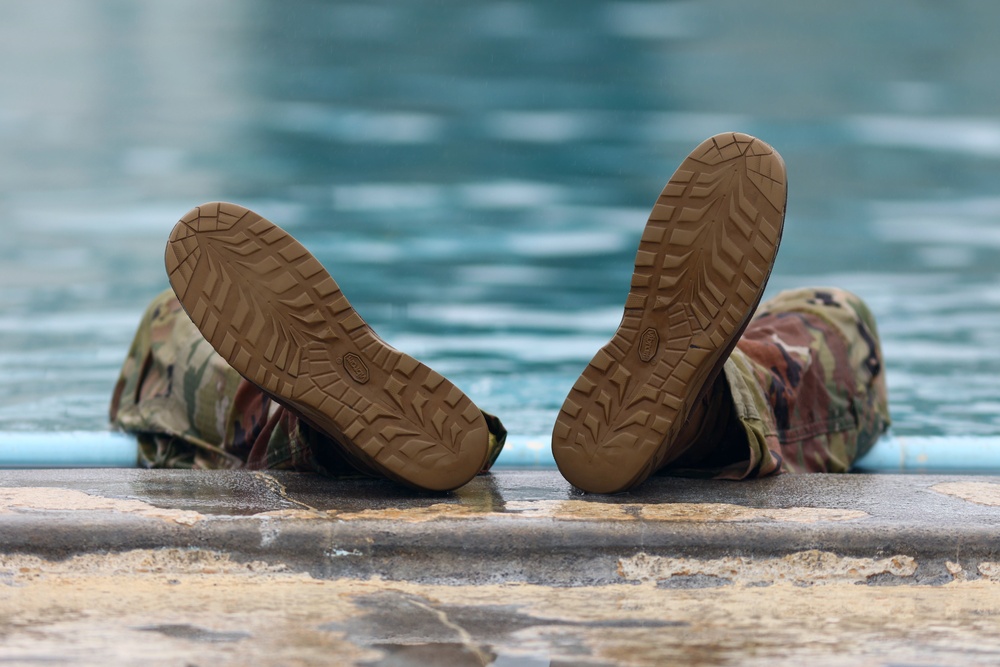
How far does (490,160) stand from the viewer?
5984 millimetres

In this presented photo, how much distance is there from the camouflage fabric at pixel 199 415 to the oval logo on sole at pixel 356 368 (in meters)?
0.19

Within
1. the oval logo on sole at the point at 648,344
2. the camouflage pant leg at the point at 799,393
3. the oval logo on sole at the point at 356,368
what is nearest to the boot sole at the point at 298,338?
the oval logo on sole at the point at 356,368

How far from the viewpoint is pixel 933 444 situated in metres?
2.51

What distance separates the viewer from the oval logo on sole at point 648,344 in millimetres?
1477

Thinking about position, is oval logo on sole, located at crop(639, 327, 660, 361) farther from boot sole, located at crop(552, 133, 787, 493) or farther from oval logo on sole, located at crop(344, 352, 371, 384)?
oval logo on sole, located at crop(344, 352, 371, 384)

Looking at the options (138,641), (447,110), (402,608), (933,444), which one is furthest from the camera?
(447,110)

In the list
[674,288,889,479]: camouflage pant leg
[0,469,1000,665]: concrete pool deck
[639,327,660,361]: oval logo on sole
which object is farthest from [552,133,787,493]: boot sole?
[674,288,889,479]: camouflage pant leg

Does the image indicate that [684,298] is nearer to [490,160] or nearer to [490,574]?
[490,574]

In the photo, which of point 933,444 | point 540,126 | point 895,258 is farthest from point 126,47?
point 933,444

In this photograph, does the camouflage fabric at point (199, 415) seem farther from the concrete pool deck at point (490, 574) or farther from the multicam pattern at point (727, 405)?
the concrete pool deck at point (490, 574)

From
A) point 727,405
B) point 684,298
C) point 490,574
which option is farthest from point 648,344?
point 490,574

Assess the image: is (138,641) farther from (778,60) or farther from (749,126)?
(778,60)

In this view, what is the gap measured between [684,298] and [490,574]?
40 cm

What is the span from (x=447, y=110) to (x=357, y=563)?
220 inches
